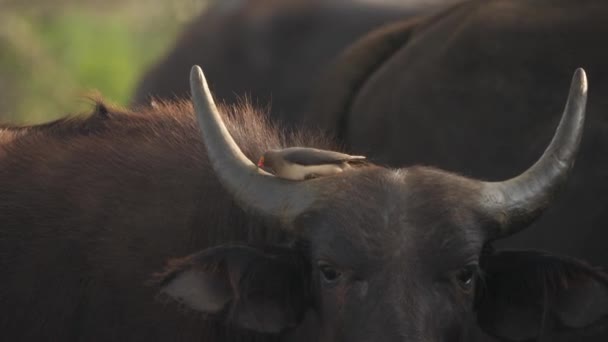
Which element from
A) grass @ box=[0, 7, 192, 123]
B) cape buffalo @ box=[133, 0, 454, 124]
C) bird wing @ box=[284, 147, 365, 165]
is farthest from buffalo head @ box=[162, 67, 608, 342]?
grass @ box=[0, 7, 192, 123]

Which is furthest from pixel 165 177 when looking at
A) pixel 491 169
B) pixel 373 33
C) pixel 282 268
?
Result: pixel 373 33

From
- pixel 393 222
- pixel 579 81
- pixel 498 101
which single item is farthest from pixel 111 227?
pixel 498 101

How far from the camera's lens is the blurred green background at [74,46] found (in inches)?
733

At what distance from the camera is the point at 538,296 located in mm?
6152

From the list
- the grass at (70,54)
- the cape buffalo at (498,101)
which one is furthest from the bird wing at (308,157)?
the grass at (70,54)

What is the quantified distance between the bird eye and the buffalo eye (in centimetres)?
46

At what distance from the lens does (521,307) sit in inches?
245

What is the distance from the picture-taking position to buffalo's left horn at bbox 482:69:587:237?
593 cm

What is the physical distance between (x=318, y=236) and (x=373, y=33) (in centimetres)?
568

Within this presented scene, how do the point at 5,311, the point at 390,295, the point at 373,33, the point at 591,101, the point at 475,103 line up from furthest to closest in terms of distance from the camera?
the point at 373,33 < the point at 475,103 < the point at 591,101 < the point at 5,311 < the point at 390,295

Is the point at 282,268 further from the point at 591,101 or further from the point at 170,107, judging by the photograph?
the point at 591,101

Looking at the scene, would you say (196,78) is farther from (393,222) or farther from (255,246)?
(393,222)

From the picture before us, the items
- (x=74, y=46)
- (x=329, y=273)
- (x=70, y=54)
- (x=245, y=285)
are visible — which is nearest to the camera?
(x=329, y=273)

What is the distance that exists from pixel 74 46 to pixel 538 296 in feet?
52.7
